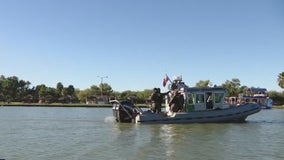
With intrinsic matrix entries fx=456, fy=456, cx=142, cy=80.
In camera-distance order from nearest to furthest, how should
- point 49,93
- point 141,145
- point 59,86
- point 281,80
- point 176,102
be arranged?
point 141,145 < point 176,102 < point 281,80 < point 49,93 < point 59,86

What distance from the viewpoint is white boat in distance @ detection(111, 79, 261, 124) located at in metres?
33.6

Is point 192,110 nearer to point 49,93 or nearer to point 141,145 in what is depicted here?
point 141,145

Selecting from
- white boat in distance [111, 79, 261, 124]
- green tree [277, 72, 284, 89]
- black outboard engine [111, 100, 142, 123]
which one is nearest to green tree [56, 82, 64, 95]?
green tree [277, 72, 284, 89]

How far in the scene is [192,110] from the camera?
34.5m

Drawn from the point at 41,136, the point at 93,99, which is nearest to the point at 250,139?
the point at 41,136

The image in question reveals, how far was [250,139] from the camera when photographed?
76.7 feet

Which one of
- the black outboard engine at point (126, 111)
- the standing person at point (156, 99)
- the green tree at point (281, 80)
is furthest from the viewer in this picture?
the green tree at point (281, 80)

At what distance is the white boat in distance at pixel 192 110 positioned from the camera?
33594mm

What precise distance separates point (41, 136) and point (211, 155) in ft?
34.1

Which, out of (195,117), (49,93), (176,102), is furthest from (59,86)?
(195,117)

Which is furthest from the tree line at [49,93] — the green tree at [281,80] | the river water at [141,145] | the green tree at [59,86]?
the river water at [141,145]

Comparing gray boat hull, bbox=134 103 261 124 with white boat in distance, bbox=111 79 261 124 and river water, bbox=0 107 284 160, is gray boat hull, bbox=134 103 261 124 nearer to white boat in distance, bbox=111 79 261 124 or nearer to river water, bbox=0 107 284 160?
white boat in distance, bbox=111 79 261 124

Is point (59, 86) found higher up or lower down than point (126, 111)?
higher up

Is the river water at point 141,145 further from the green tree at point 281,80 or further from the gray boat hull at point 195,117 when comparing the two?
the green tree at point 281,80
